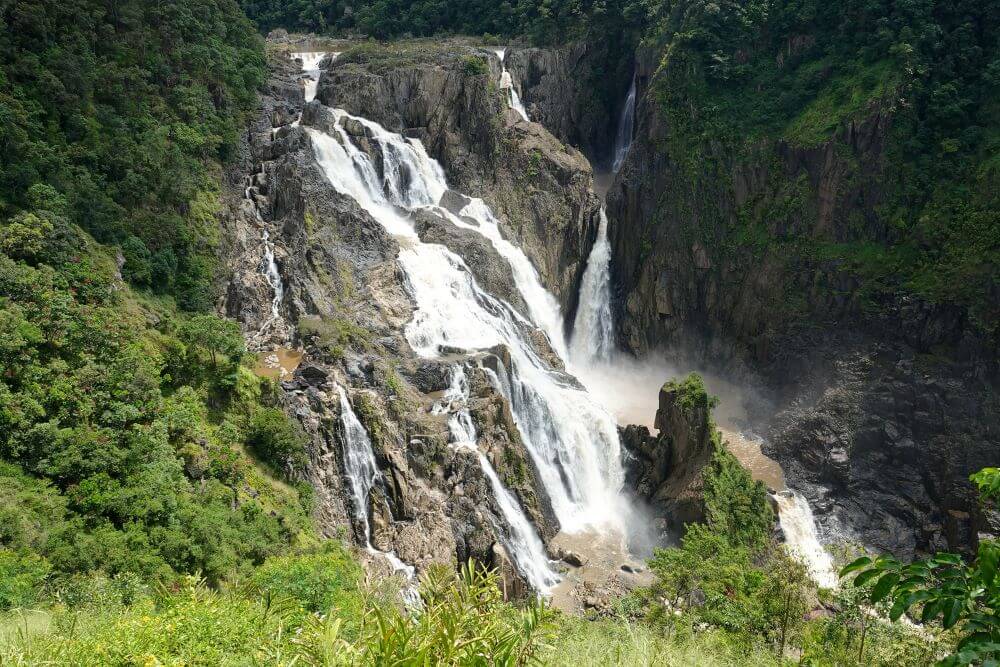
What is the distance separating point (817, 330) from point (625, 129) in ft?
73.9

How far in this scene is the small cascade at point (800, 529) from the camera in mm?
27062

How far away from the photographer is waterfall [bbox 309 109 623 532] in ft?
89.7

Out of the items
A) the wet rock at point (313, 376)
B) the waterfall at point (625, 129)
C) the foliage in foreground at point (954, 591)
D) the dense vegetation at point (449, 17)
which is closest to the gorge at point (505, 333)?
the foliage in foreground at point (954, 591)

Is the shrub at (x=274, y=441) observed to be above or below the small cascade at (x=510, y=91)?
below

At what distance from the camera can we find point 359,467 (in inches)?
840

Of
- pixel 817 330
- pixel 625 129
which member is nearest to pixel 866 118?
pixel 817 330

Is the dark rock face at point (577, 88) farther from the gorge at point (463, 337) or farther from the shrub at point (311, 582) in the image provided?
the shrub at point (311, 582)

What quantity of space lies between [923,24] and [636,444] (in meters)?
27.2

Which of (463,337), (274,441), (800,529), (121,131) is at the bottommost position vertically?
(800,529)

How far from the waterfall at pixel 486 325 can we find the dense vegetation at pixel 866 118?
47.7ft

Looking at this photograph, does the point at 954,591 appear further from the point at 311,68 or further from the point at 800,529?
the point at 311,68

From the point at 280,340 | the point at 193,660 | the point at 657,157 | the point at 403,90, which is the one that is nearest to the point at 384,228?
the point at 280,340

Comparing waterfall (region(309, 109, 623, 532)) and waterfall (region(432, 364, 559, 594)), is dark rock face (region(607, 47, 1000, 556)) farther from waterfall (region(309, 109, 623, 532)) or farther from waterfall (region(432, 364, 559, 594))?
waterfall (region(432, 364, 559, 594))

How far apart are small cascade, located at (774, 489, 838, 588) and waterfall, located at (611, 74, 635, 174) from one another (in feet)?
91.0
